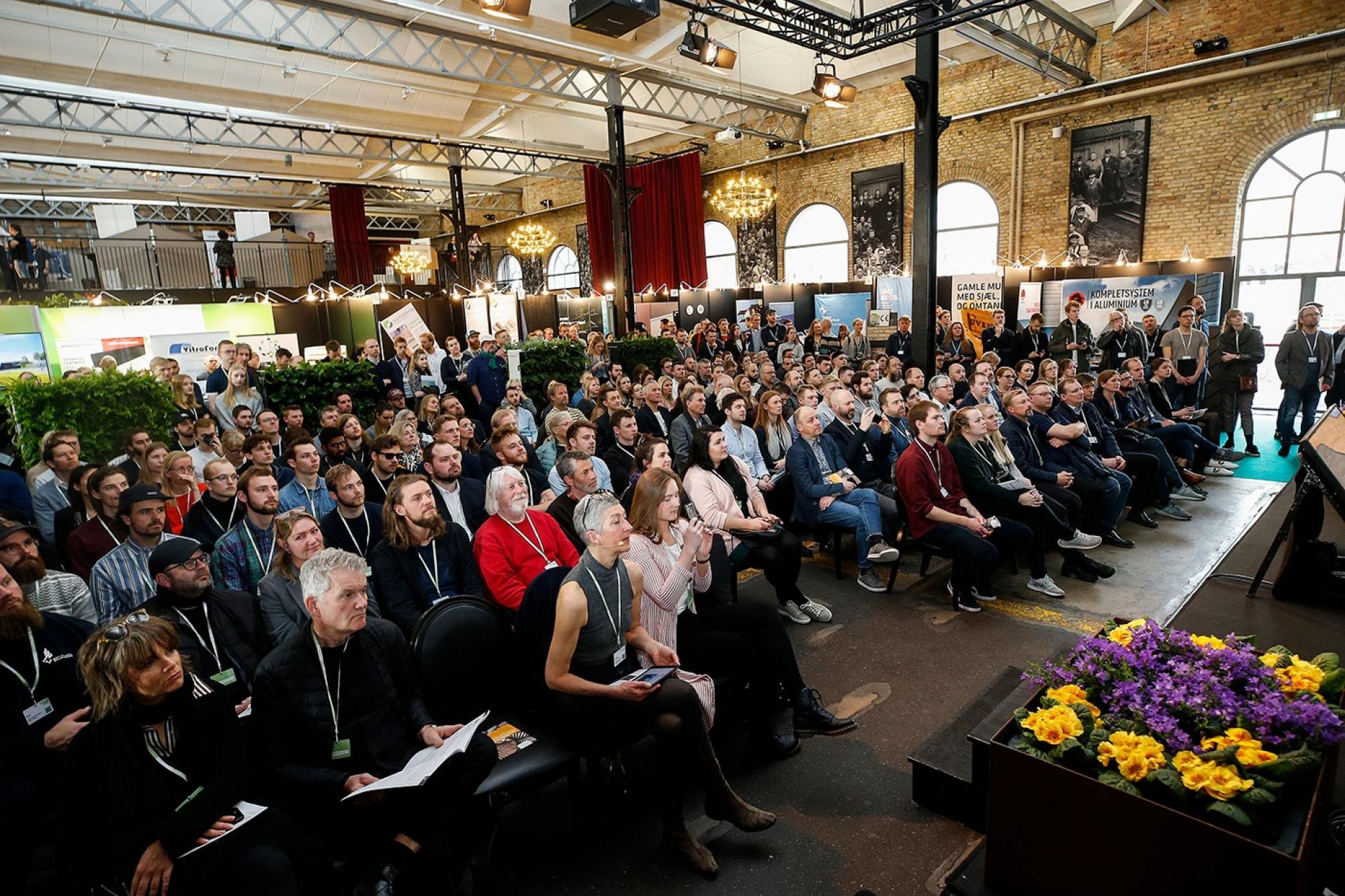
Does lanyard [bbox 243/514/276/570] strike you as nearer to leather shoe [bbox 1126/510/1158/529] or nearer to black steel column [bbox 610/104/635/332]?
leather shoe [bbox 1126/510/1158/529]

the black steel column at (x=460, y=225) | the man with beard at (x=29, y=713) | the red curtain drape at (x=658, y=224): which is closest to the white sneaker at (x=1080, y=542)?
the man with beard at (x=29, y=713)

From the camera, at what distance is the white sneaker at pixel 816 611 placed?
4.26 metres

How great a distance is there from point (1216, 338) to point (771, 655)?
820 centimetres

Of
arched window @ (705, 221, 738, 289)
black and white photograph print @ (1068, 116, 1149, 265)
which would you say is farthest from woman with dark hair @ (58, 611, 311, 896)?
arched window @ (705, 221, 738, 289)

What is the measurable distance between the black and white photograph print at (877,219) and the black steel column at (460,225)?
8.60m

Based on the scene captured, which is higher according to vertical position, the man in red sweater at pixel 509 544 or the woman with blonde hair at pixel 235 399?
the woman with blonde hair at pixel 235 399

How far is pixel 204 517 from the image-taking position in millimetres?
3715

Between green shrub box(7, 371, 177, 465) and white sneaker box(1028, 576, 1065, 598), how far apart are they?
6.16 metres

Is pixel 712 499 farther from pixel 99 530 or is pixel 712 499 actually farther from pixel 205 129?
pixel 205 129

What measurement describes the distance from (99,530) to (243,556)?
82cm

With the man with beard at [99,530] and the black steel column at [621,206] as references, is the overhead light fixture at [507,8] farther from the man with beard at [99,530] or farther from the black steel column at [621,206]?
the man with beard at [99,530]

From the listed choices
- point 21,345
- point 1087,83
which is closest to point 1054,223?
point 1087,83

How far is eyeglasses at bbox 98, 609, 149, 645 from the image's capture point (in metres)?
1.91

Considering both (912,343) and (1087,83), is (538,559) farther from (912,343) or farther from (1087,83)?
(1087,83)
